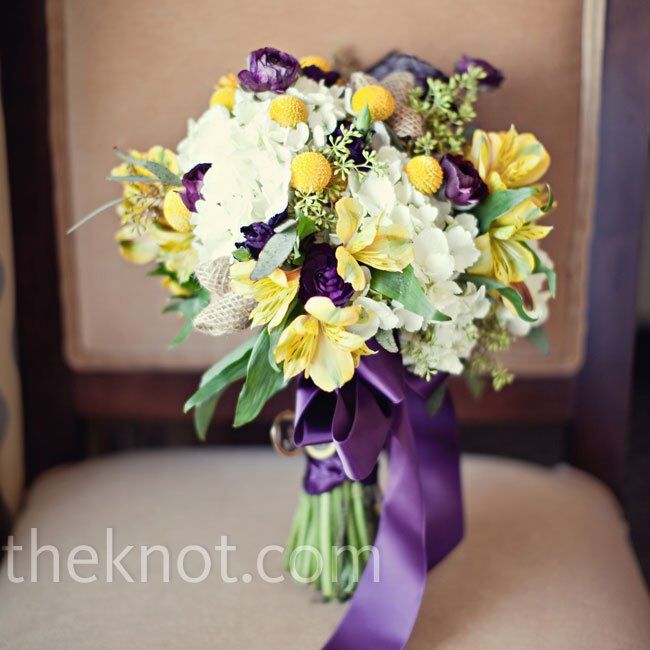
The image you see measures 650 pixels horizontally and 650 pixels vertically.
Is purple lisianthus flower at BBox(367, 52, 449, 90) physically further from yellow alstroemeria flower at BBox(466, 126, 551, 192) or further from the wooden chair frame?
the wooden chair frame

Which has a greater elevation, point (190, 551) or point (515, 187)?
point (515, 187)

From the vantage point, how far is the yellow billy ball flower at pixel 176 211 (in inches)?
24.5

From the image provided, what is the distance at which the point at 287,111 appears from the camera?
0.58 metres

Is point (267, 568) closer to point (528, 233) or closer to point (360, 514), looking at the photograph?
point (360, 514)

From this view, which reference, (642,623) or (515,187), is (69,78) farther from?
(642,623)

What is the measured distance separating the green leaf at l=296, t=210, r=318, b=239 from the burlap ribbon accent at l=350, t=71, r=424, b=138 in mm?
142

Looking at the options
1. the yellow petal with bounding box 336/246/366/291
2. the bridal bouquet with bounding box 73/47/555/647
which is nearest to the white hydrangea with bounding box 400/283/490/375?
the bridal bouquet with bounding box 73/47/555/647

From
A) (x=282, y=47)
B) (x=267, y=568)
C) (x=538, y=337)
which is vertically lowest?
(x=267, y=568)

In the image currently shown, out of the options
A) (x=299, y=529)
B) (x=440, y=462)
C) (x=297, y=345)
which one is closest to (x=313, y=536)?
(x=299, y=529)

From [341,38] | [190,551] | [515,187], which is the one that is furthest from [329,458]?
[341,38]

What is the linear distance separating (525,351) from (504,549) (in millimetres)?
262

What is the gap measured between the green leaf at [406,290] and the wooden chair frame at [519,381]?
0.41 m

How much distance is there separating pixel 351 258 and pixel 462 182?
130 mm

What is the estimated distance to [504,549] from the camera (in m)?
0.81
